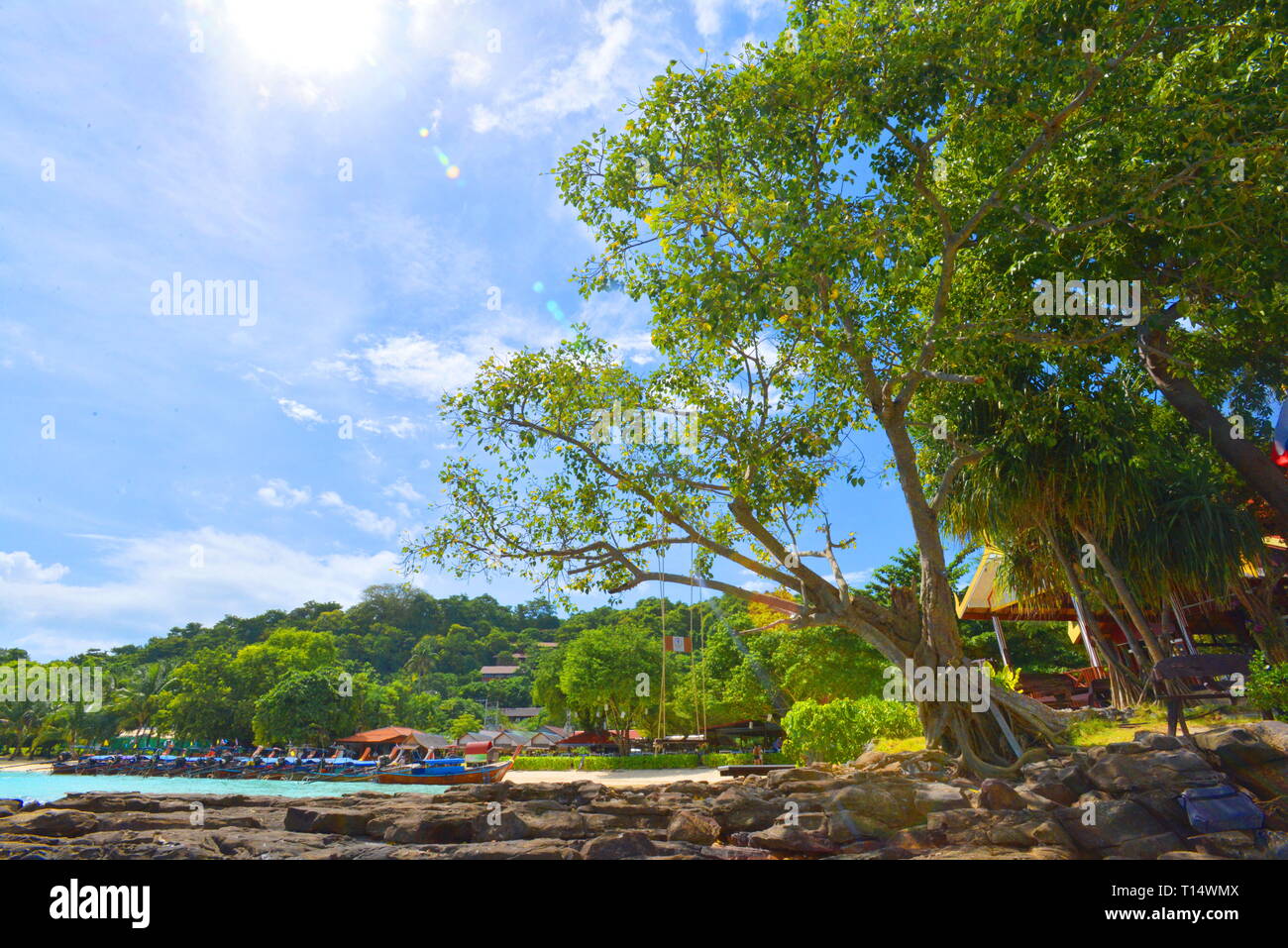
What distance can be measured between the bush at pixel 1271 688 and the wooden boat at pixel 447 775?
2038 cm

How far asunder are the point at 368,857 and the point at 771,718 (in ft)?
114

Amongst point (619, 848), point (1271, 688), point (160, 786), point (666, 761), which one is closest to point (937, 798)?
point (619, 848)

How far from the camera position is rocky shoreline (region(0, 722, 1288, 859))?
6.48m

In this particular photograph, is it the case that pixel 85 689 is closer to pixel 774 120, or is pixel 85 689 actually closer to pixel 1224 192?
pixel 774 120

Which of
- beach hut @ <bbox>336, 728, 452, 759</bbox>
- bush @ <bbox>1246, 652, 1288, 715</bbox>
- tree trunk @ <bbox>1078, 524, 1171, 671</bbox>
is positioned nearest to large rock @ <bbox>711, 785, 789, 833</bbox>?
bush @ <bbox>1246, 652, 1288, 715</bbox>

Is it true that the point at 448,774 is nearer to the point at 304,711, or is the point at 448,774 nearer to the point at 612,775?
the point at 612,775

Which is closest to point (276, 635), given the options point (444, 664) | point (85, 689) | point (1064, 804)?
point (85, 689)

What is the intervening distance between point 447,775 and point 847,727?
642 inches

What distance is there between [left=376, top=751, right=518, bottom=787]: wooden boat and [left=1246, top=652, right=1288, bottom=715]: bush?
20.4m

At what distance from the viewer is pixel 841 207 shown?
10.6 metres

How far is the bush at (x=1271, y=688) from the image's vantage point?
9.62m
